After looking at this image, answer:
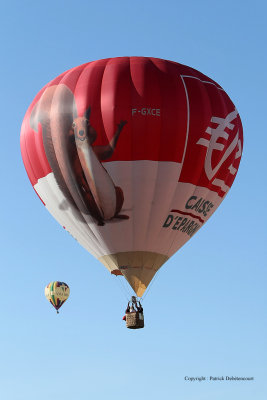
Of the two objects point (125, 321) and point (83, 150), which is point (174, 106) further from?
point (125, 321)

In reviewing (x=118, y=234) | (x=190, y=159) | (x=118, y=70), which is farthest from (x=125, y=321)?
(x=118, y=70)

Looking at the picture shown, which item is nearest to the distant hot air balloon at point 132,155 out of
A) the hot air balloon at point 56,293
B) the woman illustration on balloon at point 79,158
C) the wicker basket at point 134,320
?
the woman illustration on balloon at point 79,158

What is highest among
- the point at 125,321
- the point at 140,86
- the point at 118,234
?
the point at 140,86

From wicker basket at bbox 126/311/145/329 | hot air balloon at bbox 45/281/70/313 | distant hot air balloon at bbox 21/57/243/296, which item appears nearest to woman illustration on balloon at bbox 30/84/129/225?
distant hot air balloon at bbox 21/57/243/296

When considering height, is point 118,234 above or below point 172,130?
below

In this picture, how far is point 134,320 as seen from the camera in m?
30.0

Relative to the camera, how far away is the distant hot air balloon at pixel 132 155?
96.6 ft

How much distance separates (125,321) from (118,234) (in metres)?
2.58

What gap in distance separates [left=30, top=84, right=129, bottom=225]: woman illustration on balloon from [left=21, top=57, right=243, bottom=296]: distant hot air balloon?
3 centimetres

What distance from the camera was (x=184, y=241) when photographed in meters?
31.4

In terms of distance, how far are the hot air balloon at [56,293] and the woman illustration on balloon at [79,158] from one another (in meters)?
17.7

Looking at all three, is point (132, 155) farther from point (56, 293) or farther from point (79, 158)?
point (56, 293)

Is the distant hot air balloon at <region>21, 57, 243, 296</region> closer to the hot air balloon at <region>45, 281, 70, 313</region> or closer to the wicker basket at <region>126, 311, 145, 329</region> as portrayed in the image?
the wicker basket at <region>126, 311, 145, 329</region>

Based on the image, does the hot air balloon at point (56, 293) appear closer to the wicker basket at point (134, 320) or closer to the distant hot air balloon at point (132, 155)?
the distant hot air balloon at point (132, 155)
